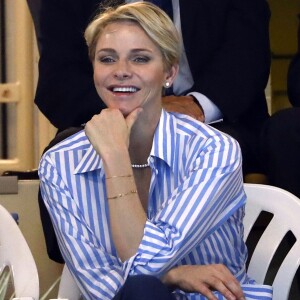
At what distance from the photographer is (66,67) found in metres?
3.16

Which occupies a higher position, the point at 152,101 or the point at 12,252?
the point at 152,101

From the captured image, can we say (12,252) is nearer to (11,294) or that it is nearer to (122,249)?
(11,294)

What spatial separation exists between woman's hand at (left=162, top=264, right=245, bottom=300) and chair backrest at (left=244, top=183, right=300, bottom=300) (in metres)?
0.36

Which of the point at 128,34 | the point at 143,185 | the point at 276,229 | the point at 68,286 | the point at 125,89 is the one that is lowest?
the point at 68,286

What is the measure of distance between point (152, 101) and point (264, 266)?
53 centimetres

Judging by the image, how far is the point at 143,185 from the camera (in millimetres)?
2400

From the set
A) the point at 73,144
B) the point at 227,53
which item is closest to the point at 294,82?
the point at 227,53

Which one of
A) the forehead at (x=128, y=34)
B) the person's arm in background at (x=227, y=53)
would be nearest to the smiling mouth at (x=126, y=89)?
the forehead at (x=128, y=34)

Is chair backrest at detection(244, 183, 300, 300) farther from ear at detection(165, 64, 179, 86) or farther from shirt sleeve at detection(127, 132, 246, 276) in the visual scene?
ear at detection(165, 64, 179, 86)

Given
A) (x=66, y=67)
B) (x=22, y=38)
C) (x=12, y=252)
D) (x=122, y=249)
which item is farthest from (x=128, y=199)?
(x=22, y=38)

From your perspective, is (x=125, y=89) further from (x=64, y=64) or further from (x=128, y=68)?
(x=64, y=64)

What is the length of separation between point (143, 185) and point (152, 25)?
39 centimetres

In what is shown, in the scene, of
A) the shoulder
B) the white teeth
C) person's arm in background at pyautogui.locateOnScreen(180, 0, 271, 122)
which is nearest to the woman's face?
the white teeth

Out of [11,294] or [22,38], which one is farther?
[22,38]
